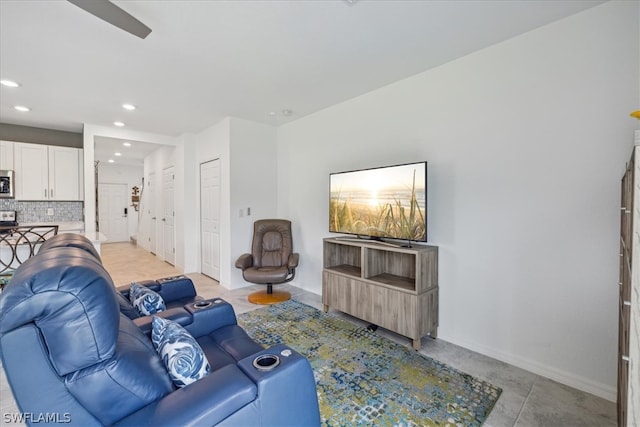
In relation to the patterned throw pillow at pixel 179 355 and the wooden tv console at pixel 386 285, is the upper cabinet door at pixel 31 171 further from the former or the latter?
the patterned throw pillow at pixel 179 355

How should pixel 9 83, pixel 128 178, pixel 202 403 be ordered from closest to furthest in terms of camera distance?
pixel 202 403
pixel 9 83
pixel 128 178

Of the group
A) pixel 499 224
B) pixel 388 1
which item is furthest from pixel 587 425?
pixel 388 1

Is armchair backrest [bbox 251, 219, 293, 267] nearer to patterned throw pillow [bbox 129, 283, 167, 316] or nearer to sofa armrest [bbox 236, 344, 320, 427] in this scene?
patterned throw pillow [bbox 129, 283, 167, 316]

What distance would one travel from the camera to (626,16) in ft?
6.00

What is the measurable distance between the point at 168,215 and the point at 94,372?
581 centimetres

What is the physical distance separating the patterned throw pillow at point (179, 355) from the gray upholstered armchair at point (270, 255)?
97.0 inches

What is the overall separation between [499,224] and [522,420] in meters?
1.35

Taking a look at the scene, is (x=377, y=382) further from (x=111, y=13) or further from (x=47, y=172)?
(x=47, y=172)

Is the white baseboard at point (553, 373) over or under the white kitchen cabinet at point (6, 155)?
under

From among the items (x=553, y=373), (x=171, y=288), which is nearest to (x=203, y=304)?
(x=171, y=288)

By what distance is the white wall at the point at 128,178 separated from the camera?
8742 millimetres

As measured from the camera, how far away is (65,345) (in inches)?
33.6

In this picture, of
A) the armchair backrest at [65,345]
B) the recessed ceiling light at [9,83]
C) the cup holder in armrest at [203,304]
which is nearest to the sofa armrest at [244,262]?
the cup holder in armrest at [203,304]

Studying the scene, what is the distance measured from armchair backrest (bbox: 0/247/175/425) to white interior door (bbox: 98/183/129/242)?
9.68 m
